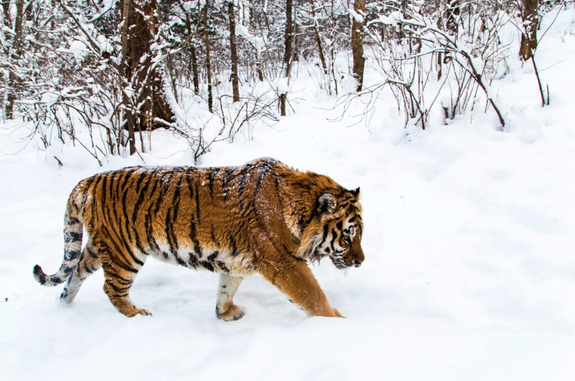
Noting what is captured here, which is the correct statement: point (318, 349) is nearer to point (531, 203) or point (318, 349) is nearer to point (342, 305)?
point (342, 305)

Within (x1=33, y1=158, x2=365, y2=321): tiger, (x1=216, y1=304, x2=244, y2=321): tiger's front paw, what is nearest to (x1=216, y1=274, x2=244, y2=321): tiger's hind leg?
(x1=216, y1=304, x2=244, y2=321): tiger's front paw

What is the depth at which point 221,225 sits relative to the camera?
8.19ft

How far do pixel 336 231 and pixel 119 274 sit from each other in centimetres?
160

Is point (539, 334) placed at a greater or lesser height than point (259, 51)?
lesser

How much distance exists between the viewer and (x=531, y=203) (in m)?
3.34

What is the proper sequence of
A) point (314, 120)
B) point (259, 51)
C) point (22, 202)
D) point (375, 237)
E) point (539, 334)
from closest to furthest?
point (539, 334) < point (375, 237) < point (22, 202) < point (314, 120) < point (259, 51)

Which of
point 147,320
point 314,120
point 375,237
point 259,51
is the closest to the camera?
point 147,320

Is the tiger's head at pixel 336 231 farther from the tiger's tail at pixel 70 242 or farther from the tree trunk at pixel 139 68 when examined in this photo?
the tree trunk at pixel 139 68

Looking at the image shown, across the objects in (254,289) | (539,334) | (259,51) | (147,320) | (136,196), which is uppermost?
(259,51)

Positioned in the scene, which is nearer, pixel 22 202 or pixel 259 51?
pixel 22 202

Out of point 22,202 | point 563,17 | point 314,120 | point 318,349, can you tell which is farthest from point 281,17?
point 318,349

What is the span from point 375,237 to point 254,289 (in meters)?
1.36

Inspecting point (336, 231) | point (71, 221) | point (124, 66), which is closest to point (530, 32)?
point (336, 231)

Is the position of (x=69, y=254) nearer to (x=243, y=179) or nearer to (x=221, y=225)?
(x=221, y=225)
